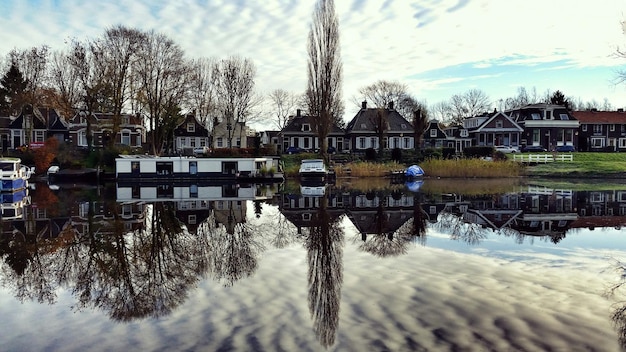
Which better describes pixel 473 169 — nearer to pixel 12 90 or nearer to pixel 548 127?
pixel 548 127

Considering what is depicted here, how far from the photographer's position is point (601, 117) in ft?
218

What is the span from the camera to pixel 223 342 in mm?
6180

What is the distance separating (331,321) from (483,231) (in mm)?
9348

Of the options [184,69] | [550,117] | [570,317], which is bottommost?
[570,317]

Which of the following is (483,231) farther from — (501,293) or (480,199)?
(480,199)

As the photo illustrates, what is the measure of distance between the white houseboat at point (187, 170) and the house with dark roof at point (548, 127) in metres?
35.7

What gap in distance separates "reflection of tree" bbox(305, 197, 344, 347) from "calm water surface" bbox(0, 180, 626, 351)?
0.13 feet

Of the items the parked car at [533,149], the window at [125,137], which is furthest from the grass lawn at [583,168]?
the window at [125,137]

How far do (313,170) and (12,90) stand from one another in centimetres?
3772

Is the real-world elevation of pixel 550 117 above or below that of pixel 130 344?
above

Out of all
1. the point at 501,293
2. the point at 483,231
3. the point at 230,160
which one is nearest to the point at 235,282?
the point at 501,293

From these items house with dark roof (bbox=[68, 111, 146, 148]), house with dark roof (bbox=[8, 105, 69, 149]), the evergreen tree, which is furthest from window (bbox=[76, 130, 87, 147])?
the evergreen tree

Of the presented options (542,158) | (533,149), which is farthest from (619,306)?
(533,149)

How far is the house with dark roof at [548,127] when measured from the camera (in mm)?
61344
